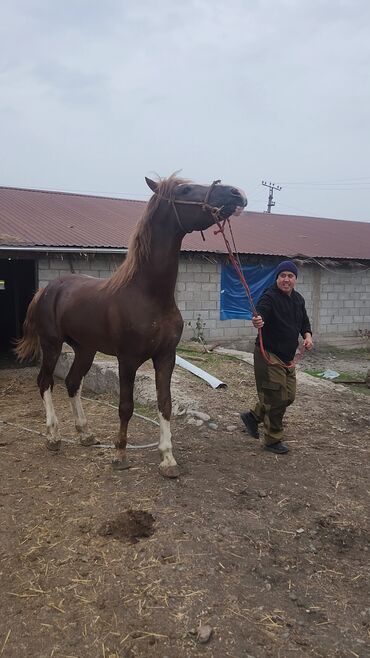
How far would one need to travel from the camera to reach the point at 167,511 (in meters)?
3.30

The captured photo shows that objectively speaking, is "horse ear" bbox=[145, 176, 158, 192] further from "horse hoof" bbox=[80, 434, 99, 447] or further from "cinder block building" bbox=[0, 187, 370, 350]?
"cinder block building" bbox=[0, 187, 370, 350]

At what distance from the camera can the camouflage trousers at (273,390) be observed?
4.32 meters

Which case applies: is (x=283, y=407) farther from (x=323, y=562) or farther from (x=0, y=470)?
(x=0, y=470)

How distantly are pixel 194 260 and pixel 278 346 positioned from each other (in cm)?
726

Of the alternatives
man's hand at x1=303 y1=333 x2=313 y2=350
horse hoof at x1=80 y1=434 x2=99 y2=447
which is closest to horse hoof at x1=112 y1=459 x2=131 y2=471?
horse hoof at x1=80 y1=434 x2=99 y2=447

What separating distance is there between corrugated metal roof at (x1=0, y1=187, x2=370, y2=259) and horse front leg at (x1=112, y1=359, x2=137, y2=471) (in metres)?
5.75

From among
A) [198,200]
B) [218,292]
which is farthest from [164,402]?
[218,292]

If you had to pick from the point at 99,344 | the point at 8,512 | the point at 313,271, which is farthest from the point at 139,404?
the point at 313,271

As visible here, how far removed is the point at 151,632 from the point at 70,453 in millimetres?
2538

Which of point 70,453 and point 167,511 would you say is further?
point 70,453

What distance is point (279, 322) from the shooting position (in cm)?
436

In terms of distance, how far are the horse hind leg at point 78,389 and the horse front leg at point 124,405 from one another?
733 millimetres

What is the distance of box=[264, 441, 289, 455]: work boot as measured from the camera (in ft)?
14.6

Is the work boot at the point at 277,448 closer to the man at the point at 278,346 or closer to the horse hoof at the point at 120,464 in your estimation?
the man at the point at 278,346
